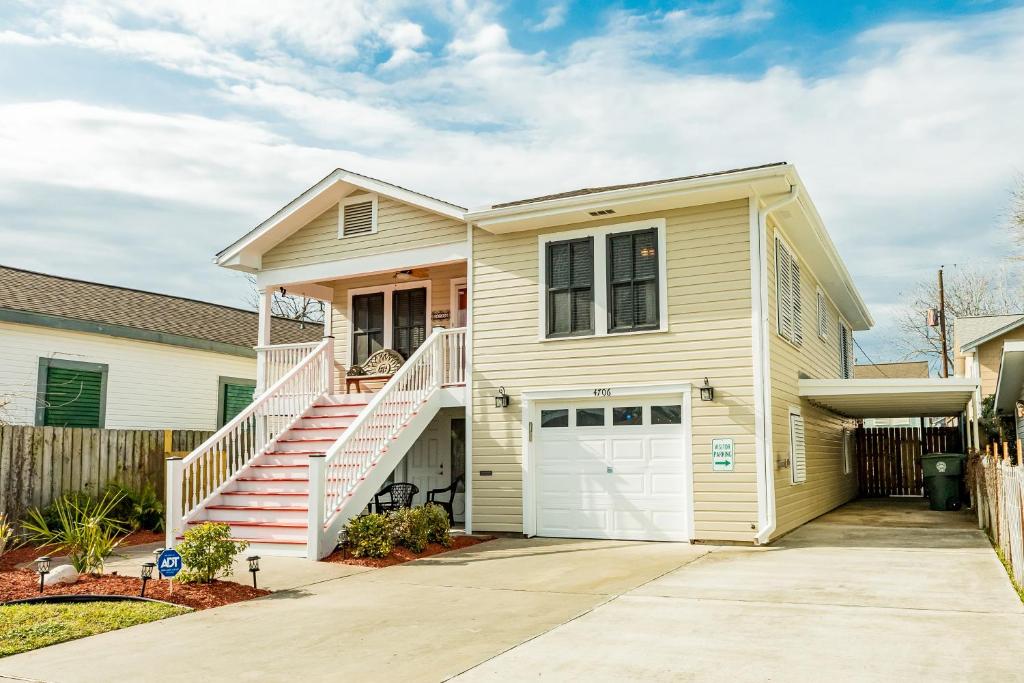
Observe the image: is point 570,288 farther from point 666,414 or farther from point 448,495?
point 448,495

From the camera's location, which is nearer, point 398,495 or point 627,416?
point 627,416

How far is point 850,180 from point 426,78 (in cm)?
1173

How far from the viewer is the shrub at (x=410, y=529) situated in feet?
36.5

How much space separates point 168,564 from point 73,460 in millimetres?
5642

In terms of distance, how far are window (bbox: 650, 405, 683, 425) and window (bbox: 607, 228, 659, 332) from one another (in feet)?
3.80

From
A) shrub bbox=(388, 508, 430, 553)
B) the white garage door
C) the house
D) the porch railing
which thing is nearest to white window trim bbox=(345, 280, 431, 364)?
the house

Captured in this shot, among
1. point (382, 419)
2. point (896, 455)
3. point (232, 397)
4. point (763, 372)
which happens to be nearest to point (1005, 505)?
point (763, 372)

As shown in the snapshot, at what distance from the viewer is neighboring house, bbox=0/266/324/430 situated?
54.4 ft

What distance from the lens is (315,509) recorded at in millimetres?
10844

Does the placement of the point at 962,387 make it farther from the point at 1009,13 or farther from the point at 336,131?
the point at 336,131

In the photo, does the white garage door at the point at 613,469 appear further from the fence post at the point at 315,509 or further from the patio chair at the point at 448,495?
the fence post at the point at 315,509

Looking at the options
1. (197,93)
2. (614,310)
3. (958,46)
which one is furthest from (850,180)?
(197,93)

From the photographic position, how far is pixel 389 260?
14.7 metres

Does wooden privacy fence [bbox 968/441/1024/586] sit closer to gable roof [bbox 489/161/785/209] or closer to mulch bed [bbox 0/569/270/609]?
gable roof [bbox 489/161/785/209]
